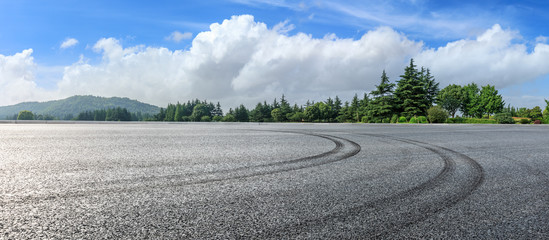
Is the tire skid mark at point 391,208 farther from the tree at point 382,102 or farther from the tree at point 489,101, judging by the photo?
the tree at point 489,101

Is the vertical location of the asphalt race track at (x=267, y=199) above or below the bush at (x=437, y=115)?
below

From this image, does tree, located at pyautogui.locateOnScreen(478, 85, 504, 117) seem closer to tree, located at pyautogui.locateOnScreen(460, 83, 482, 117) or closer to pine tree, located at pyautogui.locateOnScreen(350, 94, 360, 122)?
tree, located at pyautogui.locateOnScreen(460, 83, 482, 117)

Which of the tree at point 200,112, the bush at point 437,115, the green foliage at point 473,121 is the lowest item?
the green foliage at point 473,121

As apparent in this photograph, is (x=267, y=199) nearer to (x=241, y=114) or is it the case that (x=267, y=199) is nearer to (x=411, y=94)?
(x=411, y=94)

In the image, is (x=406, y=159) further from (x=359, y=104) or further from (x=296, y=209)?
(x=359, y=104)

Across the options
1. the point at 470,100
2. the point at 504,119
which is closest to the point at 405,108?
the point at 504,119

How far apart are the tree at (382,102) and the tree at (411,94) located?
4.08 ft

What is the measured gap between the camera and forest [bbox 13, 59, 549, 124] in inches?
1524

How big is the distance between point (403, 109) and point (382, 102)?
3.35 meters

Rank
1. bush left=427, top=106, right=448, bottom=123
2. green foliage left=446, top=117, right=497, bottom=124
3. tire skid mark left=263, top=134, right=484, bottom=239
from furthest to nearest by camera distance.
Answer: green foliage left=446, top=117, right=497, bottom=124
bush left=427, top=106, right=448, bottom=123
tire skid mark left=263, top=134, right=484, bottom=239

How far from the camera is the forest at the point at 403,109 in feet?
127

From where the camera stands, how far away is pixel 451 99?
64562 millimetres

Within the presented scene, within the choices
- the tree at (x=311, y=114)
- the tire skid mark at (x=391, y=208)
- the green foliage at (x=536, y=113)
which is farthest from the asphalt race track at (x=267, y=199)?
Answer: the green foliage at (x=536, y=113)

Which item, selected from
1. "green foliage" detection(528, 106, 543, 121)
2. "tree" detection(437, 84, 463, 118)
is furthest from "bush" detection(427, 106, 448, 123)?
"green foliage" detection(528, 106, 543, 121)
